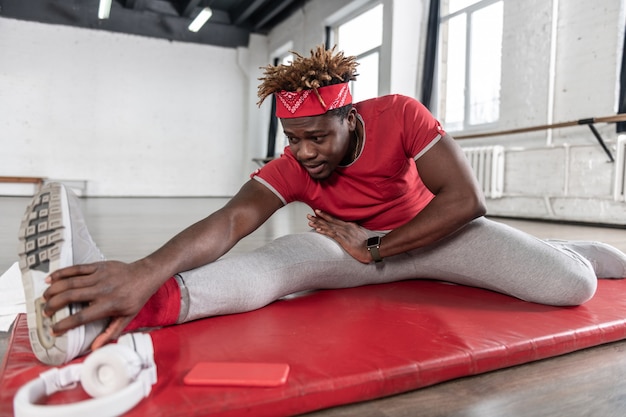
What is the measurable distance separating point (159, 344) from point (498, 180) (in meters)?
4.87

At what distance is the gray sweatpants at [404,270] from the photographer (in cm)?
124

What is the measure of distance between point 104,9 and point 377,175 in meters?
8.12

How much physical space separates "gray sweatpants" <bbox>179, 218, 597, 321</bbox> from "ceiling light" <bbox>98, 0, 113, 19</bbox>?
25.5 feet

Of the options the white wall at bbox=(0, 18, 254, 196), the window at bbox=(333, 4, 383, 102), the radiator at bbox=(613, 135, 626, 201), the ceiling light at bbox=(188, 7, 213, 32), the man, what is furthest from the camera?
the white wall at bbox=(0, 18, 254, 196)

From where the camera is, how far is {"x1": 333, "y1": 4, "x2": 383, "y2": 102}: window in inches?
288

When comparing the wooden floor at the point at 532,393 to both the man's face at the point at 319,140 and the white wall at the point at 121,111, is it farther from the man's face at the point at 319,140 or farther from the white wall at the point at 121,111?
the white wall at the point at 121,111

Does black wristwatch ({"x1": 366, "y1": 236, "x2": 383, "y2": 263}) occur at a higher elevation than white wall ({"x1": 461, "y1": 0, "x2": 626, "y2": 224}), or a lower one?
lower

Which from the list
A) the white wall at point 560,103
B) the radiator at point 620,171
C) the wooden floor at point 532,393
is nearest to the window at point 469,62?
the white wall at point 560,103

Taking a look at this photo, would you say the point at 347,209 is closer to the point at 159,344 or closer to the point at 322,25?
the point at 159,344

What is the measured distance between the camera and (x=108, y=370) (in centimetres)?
78

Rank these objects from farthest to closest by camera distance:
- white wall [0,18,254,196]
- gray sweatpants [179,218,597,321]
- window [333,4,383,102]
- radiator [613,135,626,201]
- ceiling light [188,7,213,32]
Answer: white wall [0,18,254,196]
ceiling light [188,7,213,32]
window [333,4,383,102]
radiator [613,135,626,201]
gray sweatpants [179,218,597,321]

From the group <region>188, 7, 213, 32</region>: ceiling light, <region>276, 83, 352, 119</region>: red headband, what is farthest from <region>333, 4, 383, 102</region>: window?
<region>276, 83, 352, 119</region>: red headband

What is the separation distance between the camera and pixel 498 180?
5.27 metres

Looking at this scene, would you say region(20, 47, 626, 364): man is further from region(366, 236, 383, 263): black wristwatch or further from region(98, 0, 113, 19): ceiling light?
region(98, 0, 113, 19): ceiling light
